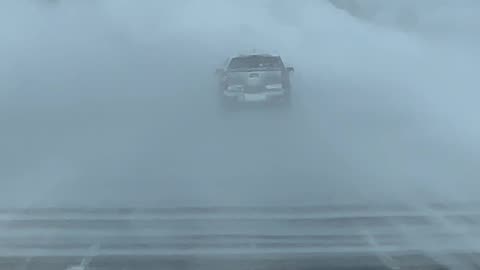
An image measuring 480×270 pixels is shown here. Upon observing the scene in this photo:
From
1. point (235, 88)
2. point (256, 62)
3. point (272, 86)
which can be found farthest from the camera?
point (256, 62)

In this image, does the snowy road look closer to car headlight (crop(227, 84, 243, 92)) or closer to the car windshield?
car headlight (crop(227, 84, 243, 92))

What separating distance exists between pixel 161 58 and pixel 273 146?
9886mm

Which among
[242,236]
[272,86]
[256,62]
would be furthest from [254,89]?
[242,236]

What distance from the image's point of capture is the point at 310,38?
28438 mm

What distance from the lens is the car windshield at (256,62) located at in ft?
84.1

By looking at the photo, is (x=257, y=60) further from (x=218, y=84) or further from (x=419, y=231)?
(x=419, y=231)

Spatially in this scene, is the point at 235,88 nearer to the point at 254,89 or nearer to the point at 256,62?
the point at 254,89

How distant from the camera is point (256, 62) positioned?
25.7m

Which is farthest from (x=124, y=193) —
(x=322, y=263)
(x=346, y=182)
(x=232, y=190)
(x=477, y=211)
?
(x=322, y=263)

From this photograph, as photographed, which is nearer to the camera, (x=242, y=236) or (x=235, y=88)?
(x=242, y=236)

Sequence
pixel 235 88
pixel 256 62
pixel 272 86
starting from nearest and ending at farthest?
pixel 235 88
pixel 272 86
pixel 256 62

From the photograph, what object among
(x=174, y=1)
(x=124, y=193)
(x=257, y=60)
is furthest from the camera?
(x=174, y=1)

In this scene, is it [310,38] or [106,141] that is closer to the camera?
[106,141]

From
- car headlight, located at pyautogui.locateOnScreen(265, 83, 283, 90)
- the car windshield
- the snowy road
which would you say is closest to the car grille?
car headlight, located at pyautogui.locateOnScreen(265, 83, 283, 90)
